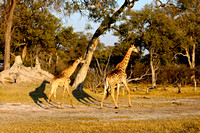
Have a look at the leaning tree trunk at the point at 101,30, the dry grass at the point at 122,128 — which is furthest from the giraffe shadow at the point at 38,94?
the dry grass at the point at 122,128

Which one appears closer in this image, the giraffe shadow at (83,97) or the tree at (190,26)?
the giraffe shadow at (83,97)

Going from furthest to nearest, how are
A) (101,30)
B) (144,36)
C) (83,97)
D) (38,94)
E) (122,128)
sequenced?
(144,36) → (101,30) → (83,97) → (38,94) → (122,128)

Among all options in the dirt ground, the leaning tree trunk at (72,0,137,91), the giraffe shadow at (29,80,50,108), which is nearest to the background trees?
the leaning tree trunk at (72,0,137,91)

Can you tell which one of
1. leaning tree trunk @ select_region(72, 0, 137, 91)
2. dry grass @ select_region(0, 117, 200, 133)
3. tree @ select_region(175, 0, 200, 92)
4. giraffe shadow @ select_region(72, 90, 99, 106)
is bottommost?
dry grass @ select_region(0, 117, 200, 133)

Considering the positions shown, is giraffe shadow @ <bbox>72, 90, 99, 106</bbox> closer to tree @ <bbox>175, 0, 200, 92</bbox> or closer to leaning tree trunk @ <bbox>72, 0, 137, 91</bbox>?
leaning tree trunk @ <bbox>72, 0, 137, 91</bbox>

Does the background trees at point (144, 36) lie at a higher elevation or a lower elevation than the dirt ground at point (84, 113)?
higher

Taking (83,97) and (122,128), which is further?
(83,97)

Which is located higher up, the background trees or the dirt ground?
the background trees

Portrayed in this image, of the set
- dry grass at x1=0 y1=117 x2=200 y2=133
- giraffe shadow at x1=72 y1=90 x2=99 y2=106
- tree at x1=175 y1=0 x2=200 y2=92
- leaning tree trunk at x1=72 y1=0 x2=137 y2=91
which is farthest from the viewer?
tree at x1=175 y1=0 x2=200 y2=92

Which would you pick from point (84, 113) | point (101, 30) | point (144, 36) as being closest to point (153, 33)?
point (144, 36)

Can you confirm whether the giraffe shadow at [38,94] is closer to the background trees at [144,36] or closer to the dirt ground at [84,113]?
the dirt ground at [84,113]

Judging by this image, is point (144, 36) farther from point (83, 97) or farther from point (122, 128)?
point (122, 128)

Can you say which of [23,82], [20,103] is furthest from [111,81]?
[23,82]

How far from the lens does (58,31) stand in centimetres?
4566
